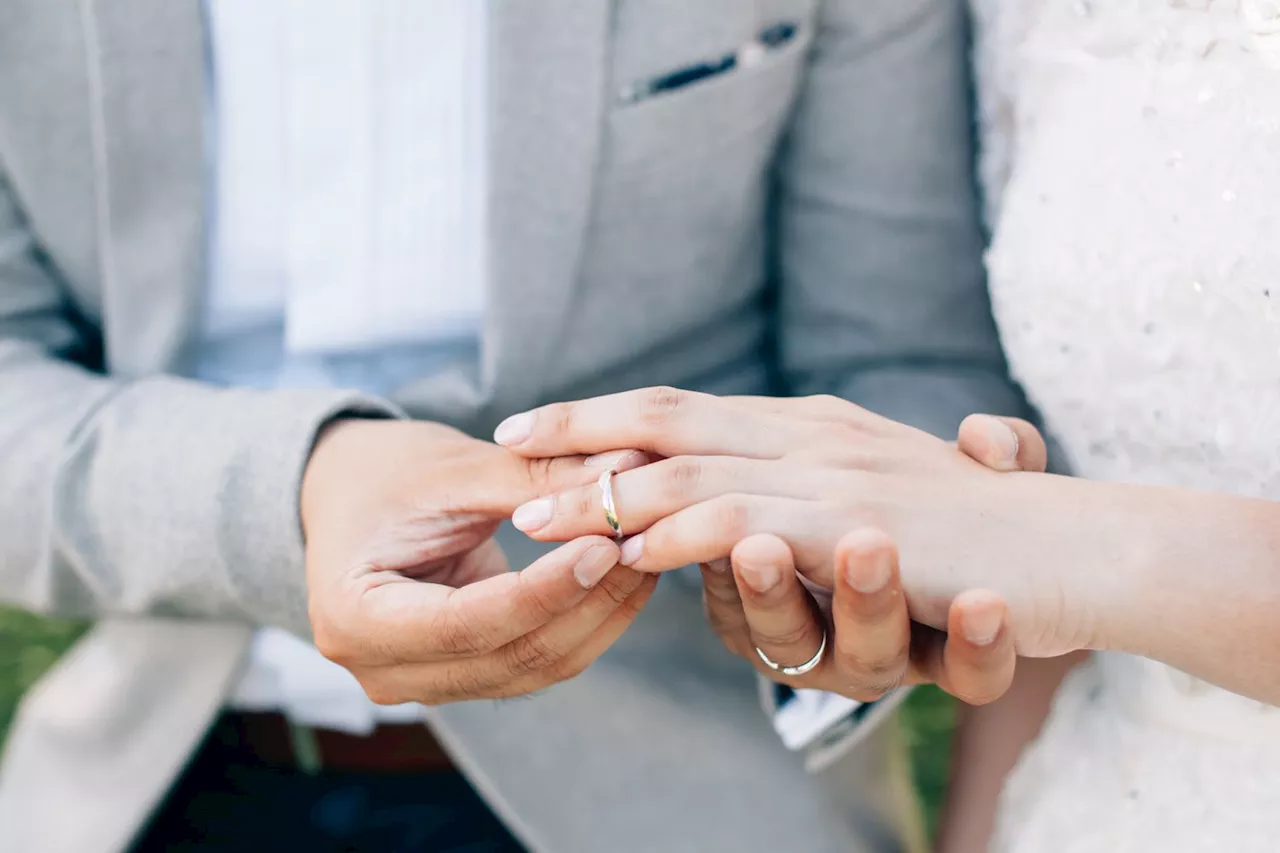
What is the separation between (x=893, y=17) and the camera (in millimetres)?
831

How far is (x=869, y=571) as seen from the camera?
0.55 meters

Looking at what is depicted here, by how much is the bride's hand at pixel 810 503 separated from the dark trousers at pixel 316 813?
46cm

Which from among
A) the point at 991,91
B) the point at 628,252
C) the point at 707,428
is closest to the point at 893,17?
the point at 991,91

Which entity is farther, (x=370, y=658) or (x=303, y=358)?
(x=303, y=358)

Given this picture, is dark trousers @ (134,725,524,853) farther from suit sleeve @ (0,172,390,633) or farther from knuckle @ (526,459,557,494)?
knuckle @ (526,459,557,494)

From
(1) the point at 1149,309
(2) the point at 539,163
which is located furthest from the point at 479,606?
(1) the point at 1149,309

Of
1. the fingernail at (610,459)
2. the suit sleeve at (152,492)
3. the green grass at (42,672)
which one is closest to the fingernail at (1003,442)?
the fingernail at (610,459)

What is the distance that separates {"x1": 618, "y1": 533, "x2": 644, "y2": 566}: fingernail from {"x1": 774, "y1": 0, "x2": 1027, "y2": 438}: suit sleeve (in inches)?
13.8

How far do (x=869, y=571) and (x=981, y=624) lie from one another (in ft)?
0.23

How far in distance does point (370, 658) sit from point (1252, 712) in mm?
555

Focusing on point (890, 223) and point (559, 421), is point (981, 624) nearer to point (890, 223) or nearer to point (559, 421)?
point (559, 421)

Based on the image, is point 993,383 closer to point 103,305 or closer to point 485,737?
point 485,737

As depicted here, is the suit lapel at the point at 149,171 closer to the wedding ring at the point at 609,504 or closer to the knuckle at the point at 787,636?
the wedding ring at the point at 609,504

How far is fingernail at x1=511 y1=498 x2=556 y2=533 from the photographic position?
2.03 ft
